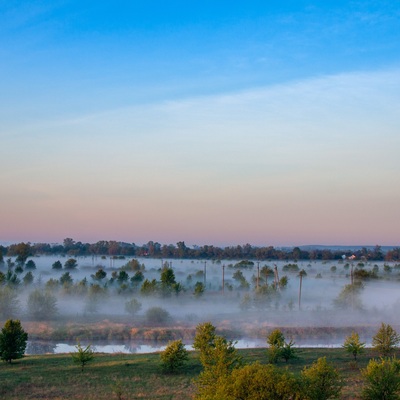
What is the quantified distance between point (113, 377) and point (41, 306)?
32513 mm

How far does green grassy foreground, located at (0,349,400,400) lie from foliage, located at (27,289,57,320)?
23.6m

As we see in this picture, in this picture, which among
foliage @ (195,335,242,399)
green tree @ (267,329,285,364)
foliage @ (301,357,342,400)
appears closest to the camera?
foliage @ (195,335,242,399)

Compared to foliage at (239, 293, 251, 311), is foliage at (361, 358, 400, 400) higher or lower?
higher

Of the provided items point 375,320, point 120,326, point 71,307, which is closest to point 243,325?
point 120,326

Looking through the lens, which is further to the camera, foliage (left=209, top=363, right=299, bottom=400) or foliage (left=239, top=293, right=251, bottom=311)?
foliage (left=239, top=293, right=251, bottom=311)

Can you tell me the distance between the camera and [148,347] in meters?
42.6

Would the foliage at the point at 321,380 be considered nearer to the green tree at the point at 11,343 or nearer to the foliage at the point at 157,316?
the green tree at the point at 11,343

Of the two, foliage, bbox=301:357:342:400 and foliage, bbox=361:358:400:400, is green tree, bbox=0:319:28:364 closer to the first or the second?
foliage, bbox=301:357:342:400

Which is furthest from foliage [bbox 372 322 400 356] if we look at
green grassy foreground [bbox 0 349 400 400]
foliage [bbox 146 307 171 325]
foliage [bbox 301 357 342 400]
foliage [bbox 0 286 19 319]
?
foliage [bbox 0 286 19 319]

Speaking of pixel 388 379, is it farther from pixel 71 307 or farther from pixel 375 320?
pixel 71 307

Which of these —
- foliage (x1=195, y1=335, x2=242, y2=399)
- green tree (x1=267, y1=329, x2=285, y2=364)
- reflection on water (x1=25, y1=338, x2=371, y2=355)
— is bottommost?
reflection on water (x1=25, y1=338, x2=371, y2=355)

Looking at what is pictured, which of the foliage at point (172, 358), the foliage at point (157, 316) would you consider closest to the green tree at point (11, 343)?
the foliage at point (172, 358)

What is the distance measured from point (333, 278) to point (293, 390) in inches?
4037

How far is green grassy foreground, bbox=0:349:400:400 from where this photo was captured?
933 inches
